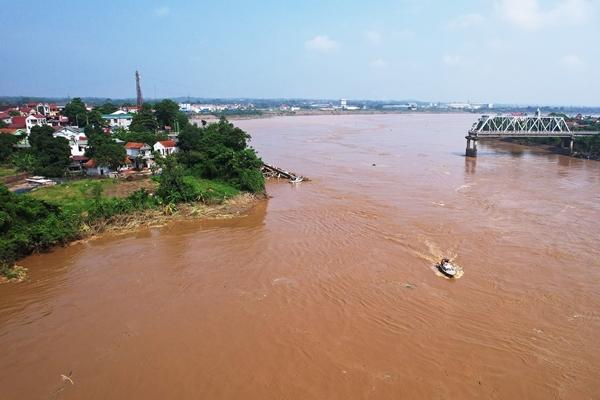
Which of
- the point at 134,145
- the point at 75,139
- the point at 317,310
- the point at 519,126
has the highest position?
the point at 519,126

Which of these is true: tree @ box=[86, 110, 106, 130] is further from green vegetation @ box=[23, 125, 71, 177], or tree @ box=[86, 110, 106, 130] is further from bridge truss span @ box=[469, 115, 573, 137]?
bridge truss span @ box=[469, 115, 573, 137]

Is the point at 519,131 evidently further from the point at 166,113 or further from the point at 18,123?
the point at 18,123

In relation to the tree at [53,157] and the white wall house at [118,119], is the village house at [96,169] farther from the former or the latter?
the white wall house at [118,119]

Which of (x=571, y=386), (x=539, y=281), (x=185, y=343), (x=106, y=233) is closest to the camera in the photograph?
(x=571, y=386)

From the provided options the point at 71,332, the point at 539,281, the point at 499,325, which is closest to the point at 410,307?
the point at 499,325

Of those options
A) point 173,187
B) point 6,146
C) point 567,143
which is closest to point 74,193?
point 173,187

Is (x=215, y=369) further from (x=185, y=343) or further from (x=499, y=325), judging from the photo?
(x=499, y=325)

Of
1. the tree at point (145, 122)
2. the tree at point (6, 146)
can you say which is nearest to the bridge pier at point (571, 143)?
the tree at point (145, 122)
